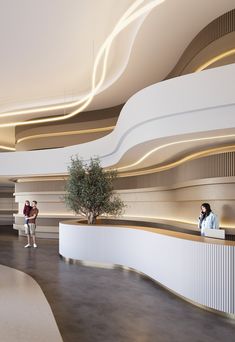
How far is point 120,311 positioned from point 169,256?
164 centimetres

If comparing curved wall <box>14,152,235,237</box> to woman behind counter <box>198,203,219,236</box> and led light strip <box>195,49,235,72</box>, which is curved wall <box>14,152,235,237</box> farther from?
led light strip <box>195,49,235,72</box>

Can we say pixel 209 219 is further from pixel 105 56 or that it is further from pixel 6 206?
pixel 6 206

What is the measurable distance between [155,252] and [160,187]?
6446 millimetres

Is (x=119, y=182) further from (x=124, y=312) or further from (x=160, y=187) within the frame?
(x=124, y=312)

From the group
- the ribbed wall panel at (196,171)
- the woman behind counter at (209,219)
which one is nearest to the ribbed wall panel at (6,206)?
the ribbed wall panel at (196,171)

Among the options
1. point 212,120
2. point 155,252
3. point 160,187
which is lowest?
point 155,252

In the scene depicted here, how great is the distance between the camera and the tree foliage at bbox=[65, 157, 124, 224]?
10.7 meters

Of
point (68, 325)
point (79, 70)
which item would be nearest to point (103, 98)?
point (79, 70)

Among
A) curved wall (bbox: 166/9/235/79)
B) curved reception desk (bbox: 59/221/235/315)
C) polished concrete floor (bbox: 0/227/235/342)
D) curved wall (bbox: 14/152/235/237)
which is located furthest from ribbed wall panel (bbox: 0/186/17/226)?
polished concrete floor (bbox: 0/227/235/342)

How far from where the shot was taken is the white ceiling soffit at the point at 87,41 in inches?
397

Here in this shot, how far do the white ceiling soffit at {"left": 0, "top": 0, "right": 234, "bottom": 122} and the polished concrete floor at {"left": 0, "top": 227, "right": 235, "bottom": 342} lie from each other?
21.8 feet

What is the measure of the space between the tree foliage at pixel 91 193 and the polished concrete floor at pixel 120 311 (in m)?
1.97

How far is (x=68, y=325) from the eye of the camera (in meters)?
5.43

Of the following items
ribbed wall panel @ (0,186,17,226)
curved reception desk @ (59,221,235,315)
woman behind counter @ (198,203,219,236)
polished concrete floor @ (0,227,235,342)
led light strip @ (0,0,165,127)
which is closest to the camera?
polished concrete floor @ (0,227,235,342)
